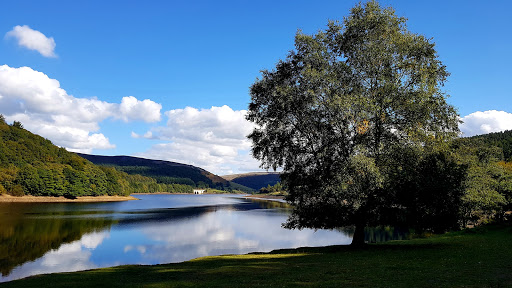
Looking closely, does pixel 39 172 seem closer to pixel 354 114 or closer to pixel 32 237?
pixel 32 237

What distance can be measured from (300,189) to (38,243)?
137 feet

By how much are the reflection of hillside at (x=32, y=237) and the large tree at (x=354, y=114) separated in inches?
1214

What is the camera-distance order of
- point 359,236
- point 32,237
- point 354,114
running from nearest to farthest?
point 354,114
point 359,236
point 32,237

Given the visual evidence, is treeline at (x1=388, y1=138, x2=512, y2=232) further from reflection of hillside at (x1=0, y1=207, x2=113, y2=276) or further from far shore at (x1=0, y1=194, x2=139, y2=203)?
far shore at (x1=0, y1=194, x2=139, y2=203)

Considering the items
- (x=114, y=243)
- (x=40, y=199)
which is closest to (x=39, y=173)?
(x=40, y=199)

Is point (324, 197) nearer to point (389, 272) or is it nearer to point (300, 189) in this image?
point (300, 189)

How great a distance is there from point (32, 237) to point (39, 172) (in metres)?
112

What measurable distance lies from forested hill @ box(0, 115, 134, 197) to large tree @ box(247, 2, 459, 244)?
465 ft

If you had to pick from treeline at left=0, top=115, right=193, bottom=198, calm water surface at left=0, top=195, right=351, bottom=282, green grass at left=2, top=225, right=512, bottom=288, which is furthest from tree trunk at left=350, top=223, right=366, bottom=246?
treeline at left=0, top=115, right=193, bottom=198

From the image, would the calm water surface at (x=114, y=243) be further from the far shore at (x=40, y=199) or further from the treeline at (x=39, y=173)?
the treeline at (x=39, y=173)

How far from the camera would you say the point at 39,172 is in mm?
147625

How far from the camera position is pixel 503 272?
691 inches

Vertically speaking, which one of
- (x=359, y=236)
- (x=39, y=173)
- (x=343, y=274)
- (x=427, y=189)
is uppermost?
(x=39, y=173)

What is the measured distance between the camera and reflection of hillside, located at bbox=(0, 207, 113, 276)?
39125 millimetres
